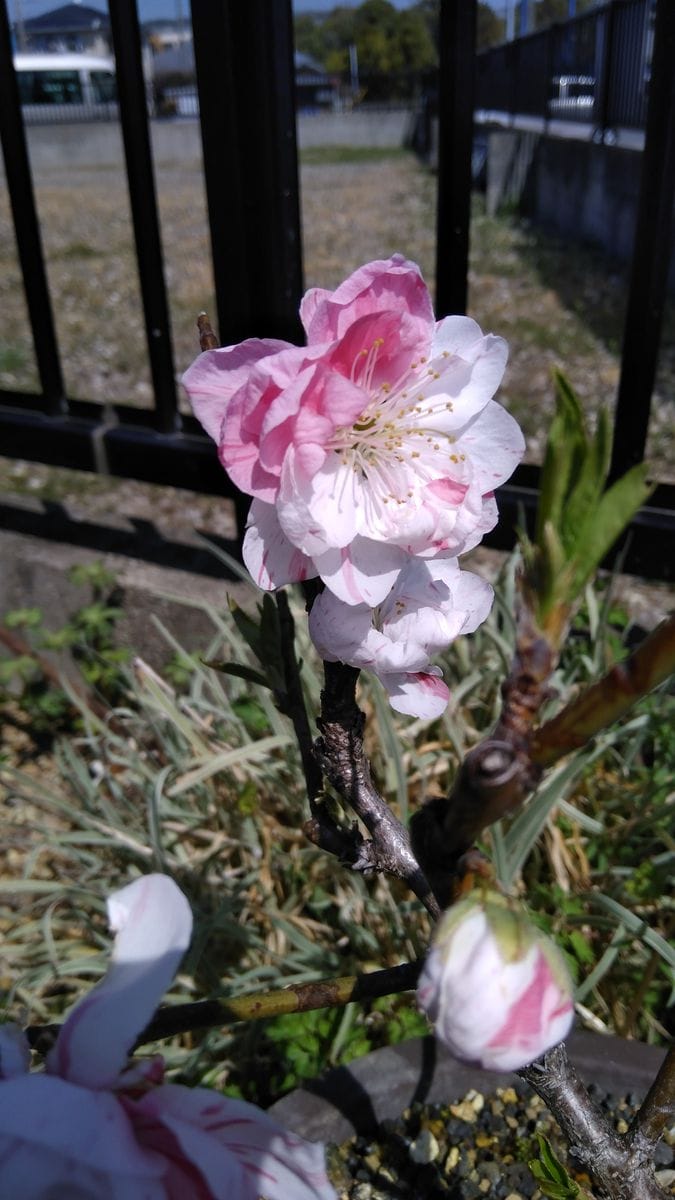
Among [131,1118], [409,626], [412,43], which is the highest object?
[412,43]

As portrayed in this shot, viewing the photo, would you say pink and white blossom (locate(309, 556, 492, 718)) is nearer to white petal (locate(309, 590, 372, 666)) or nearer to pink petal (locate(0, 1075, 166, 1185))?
white petal (locate(309, 590, 372, 666))

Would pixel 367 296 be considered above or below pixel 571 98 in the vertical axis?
below

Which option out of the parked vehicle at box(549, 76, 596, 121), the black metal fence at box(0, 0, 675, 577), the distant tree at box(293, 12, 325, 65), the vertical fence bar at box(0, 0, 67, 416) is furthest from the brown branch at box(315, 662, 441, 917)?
the distant tree at box(293, 12, 325, 65)

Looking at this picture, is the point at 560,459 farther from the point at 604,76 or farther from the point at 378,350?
the point at 604,76

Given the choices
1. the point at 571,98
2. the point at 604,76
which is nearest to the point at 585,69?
the point at 571,98

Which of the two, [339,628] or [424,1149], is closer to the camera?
[339,628]
